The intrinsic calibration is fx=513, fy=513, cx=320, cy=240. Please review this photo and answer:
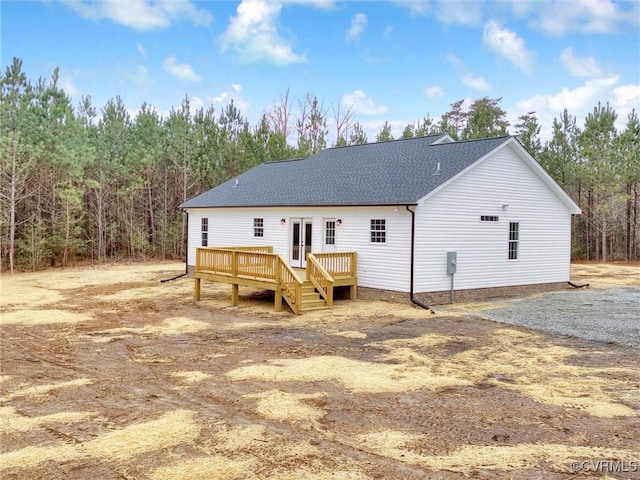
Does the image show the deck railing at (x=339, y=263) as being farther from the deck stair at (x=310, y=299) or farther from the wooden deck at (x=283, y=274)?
the deck stair at (x=310, y=299)

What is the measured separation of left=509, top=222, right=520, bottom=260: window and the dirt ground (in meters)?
5.41

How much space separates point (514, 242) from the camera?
53.1 ft

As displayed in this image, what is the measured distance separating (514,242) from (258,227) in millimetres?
8588

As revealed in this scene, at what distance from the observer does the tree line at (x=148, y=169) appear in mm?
24391

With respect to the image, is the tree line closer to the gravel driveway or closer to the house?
the house

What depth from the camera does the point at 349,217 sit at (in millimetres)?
15242

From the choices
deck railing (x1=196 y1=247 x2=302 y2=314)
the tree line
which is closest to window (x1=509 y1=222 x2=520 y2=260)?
→ deck railing (x1=196 y1=247 x2=302 y2=314)

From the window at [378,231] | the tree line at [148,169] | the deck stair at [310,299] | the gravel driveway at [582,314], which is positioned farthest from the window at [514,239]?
the tree line at [148,169]

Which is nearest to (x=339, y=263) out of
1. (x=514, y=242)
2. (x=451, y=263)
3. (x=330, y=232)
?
(x=330, y=232)

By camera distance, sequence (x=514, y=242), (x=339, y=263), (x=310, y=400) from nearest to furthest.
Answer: (x=310, y=400) < (x=339, y=263) < (x=514, y=242)

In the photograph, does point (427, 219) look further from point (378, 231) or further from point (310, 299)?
point (310, 299)

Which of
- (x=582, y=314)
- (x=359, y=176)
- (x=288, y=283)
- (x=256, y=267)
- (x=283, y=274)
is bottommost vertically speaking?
(x=582, y=314)

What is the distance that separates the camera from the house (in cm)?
1405

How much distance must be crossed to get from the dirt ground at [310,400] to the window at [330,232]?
165 inches
